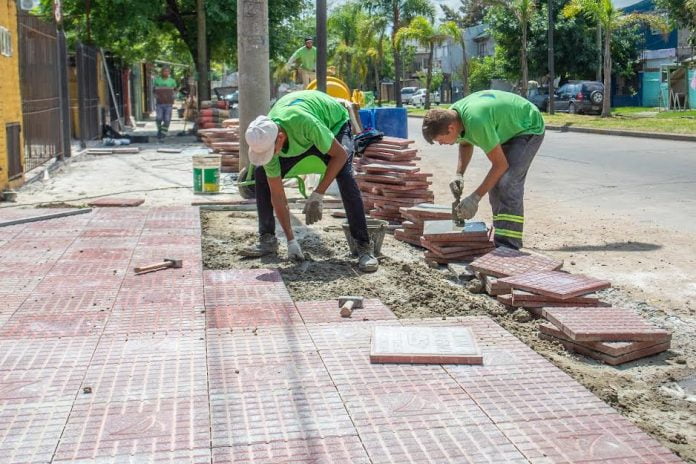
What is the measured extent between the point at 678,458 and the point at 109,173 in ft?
41.5

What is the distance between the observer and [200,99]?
24.7m

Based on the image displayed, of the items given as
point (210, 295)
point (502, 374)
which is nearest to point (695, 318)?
point (502, 374)

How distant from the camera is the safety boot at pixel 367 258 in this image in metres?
6.65

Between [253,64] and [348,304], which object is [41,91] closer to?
[253,64]

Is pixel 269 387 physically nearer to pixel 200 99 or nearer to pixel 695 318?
pixel 695 318

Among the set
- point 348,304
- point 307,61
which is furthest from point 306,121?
point 307,61

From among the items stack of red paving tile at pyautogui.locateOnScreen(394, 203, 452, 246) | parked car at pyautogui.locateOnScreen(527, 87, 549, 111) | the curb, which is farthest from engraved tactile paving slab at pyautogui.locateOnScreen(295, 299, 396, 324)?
parked car at pyautogui.locateOnScreen(527, 87, 549, 111)

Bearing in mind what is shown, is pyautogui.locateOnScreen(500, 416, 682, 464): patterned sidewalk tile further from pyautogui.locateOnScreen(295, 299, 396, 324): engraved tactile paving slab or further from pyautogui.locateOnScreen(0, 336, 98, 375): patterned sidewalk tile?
pyautogui.locateOnScreen(0, 336, 98, 375): patterned sidewalk tile

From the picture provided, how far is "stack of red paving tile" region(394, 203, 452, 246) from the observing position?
761 centimetres

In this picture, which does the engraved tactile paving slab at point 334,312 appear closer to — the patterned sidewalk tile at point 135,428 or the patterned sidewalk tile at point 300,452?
the patterned sidewalk tile at point 135,428

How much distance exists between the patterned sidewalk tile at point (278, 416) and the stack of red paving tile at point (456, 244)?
309 cm

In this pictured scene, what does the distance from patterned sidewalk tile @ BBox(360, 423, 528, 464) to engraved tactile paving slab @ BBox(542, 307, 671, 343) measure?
49.8 inches

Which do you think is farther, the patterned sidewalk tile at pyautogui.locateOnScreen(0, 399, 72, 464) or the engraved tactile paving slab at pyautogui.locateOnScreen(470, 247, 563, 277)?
the engraved tactile paving slab at pyautogui.locateOnScreen(470, 247, 563, 277)

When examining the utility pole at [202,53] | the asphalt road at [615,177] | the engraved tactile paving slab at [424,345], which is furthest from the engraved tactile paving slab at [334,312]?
the utility pole at [202,53]
